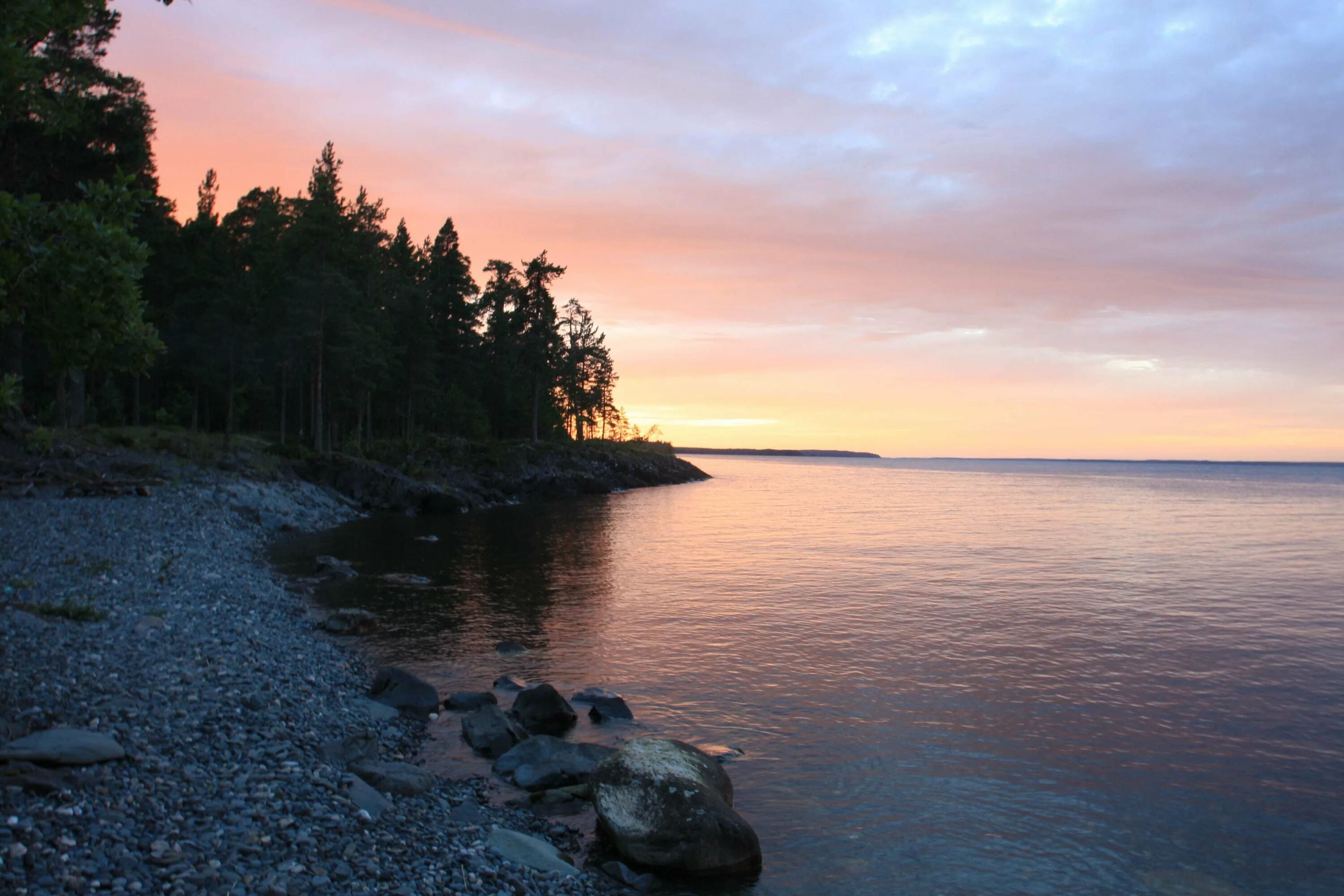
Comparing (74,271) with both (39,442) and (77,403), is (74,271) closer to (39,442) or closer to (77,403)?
(39,442)

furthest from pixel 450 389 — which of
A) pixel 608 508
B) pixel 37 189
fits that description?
pixel 37 189

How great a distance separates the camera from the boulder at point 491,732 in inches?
574

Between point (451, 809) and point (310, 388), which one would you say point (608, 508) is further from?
point (451, 809)

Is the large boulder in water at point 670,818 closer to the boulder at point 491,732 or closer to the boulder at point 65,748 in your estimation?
the boulder at point 491,732

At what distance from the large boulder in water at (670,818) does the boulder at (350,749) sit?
11.8 ft

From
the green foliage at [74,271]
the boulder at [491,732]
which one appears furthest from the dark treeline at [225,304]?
the boulder at [491,732]

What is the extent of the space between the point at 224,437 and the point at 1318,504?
11718cm

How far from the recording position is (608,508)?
71062 mm

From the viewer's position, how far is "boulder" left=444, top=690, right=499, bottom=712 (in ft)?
55.3

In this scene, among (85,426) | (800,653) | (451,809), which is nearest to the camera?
(451,809)

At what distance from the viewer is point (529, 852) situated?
10.4m

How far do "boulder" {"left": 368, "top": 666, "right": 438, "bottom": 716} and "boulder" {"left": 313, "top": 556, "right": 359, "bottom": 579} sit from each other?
1435 centimetres

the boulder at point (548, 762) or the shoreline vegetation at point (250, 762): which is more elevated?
the shoreline vegetation at point (250, 762)

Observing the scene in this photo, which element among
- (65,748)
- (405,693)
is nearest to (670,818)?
(65,748)
